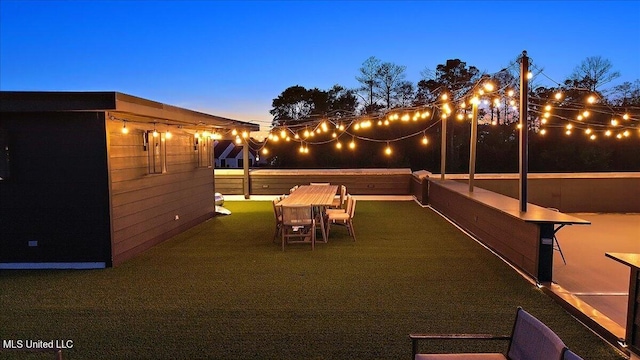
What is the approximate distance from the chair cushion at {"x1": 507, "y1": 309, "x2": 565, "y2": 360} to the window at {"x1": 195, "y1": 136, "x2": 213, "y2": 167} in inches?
300

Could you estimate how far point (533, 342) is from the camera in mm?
2057

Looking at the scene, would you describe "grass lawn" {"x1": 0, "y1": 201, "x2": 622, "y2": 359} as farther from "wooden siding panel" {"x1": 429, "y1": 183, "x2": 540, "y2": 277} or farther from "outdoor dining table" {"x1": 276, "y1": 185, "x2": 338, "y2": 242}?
"outdoor dining table" {"x1": 276, "y1": 185, "x2": 338, "y2": 242}

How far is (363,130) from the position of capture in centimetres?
1897

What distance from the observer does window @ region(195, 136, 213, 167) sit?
8.93m

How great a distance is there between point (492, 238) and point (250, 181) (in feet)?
29.0

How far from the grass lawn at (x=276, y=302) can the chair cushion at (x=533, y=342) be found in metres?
0.97

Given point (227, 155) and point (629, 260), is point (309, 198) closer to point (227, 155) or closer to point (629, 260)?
point (629, 260)

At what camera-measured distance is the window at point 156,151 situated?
6.64 metres

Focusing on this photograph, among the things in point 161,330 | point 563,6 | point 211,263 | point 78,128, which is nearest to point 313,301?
point 161,330

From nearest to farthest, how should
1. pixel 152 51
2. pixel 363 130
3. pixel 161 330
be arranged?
1. pixel 161 330
2. pixel 152 51
3. pixel 363 130

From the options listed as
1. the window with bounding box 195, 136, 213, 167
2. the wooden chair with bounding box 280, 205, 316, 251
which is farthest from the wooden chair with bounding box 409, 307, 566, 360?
the window with bounding box 195, 136, 213, 167

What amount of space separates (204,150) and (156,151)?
8.00 feet

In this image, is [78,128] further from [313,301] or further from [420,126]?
[420,126]

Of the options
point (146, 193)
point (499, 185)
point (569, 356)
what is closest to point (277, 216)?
point (146, 193)
